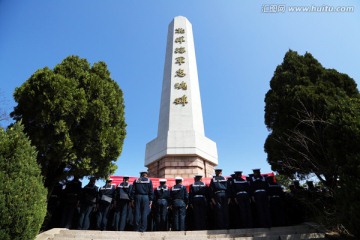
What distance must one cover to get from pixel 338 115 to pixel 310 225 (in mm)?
2565

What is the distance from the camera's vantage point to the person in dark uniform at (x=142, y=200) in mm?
6460

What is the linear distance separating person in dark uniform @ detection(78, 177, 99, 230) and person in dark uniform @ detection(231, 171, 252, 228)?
369cm

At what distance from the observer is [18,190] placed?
4270 mm

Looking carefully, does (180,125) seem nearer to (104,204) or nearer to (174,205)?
(174,205)

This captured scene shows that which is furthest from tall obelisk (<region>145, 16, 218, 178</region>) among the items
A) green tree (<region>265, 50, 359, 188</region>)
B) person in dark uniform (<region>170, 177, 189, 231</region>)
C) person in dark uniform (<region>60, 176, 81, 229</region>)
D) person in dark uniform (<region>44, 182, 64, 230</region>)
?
person in dark uniform (<region>44, 182, 64, 230</region>)

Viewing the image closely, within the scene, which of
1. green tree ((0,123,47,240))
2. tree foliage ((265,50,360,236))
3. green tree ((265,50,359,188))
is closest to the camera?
green tree ((0,123,47,240))

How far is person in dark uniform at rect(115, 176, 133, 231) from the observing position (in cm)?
661

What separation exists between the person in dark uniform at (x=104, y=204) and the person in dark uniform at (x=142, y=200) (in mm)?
589

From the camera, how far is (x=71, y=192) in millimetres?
6828

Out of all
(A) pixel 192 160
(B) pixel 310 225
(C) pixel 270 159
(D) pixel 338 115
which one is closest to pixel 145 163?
(A) pixel 192 160

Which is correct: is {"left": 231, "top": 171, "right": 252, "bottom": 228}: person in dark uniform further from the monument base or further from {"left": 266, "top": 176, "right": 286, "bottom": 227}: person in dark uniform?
the monument base

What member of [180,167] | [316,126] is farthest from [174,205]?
[316,126]

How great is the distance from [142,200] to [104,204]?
39.1 inches

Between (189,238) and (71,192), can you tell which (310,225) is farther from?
(71,192)
